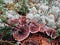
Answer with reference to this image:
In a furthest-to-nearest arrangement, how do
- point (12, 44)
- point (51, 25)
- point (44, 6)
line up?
point (44, 6) → point (51, 25) → point (12, 44)

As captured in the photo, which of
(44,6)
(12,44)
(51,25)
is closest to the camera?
(12,44)

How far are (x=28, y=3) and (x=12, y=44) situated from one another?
1.31 ft

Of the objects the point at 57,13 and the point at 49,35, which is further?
the point at 57,13

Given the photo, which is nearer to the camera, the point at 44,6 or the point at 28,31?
the point at 28,31

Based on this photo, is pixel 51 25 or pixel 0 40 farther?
pixel 51 25

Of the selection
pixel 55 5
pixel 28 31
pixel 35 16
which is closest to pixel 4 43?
pixel 28 31

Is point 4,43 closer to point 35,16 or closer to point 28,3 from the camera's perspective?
point 35,16

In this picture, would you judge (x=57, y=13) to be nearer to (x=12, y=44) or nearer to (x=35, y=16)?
(x=35, y=16)

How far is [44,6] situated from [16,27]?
32 cm

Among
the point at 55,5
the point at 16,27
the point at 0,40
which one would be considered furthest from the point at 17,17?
the point at 55,5

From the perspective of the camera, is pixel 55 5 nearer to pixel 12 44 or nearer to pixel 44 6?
pixel 44 6

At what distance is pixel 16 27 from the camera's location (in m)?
1.57

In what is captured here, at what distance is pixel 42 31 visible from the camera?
157 cm

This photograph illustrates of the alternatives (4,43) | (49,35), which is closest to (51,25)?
(49,35)
